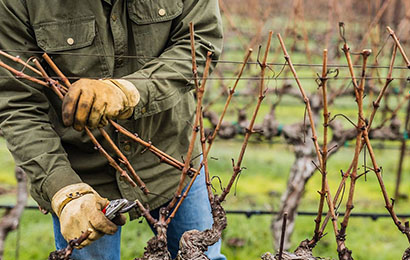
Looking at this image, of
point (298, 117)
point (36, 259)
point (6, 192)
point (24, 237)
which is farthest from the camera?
point (298, 117)

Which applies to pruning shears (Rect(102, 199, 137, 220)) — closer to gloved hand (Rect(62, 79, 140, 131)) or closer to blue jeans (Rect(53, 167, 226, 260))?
gloved hand (Rect(62, 79, 140, 131))

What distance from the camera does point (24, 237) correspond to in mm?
4426

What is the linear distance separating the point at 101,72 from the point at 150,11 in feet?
0.89

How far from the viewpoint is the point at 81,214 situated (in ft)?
5.42

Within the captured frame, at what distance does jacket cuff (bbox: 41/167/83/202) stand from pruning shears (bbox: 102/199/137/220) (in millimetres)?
186

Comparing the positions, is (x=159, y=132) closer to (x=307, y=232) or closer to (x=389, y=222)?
(x=307, y=232)

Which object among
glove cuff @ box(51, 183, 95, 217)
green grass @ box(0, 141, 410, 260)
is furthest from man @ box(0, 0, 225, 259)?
green grass @ box(0, 141, 410, 260)

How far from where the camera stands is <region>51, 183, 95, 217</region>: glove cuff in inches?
68.2

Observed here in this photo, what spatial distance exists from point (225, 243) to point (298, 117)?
14.6ft

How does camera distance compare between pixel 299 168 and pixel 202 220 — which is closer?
pixel 202 220

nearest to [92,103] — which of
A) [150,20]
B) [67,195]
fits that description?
[67,195]

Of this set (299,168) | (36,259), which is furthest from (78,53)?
(36,259)

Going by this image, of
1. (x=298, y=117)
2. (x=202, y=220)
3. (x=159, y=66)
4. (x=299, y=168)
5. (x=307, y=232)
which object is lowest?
(x=298, y=117)

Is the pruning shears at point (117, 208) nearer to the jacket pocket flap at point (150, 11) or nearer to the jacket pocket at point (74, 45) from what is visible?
the jacket pocket at point (74, 45)
